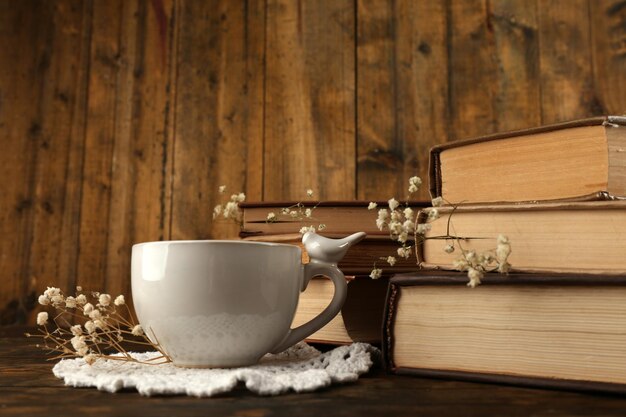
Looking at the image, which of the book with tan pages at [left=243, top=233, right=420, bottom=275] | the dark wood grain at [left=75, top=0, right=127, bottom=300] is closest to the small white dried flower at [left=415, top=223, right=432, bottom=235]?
the book with tan pages at [left=243, top=233, right=420, bottom=275]

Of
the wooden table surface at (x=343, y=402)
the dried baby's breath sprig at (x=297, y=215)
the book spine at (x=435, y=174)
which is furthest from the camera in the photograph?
the dried baby's breath sprig at (x=297, y=215)

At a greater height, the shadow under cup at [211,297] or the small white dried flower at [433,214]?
the small white dried flower at [433,214]

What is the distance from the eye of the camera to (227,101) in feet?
4.35

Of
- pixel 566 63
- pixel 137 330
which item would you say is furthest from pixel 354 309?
pixel 566 63

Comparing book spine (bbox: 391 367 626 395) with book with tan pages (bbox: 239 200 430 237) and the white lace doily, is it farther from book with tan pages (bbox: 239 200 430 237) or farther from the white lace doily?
book with tan pages (bbox: 239 200 430 237)

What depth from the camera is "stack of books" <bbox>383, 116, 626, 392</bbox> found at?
468 millimetres

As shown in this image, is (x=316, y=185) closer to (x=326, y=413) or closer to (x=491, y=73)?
(x=491, y=73)

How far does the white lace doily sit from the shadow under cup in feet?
0.07

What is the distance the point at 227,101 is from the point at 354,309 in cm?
79

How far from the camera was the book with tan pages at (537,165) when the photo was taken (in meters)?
0.50

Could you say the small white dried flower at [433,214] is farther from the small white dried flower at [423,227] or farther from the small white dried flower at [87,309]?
the small white dried flower at [87,309]

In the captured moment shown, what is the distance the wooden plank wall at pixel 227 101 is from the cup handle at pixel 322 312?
0.70 m

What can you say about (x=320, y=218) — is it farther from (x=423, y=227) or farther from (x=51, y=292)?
(x=51, y=292)

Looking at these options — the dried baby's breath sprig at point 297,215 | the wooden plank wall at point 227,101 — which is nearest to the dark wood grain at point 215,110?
the wooden plank wall at point 227,101
